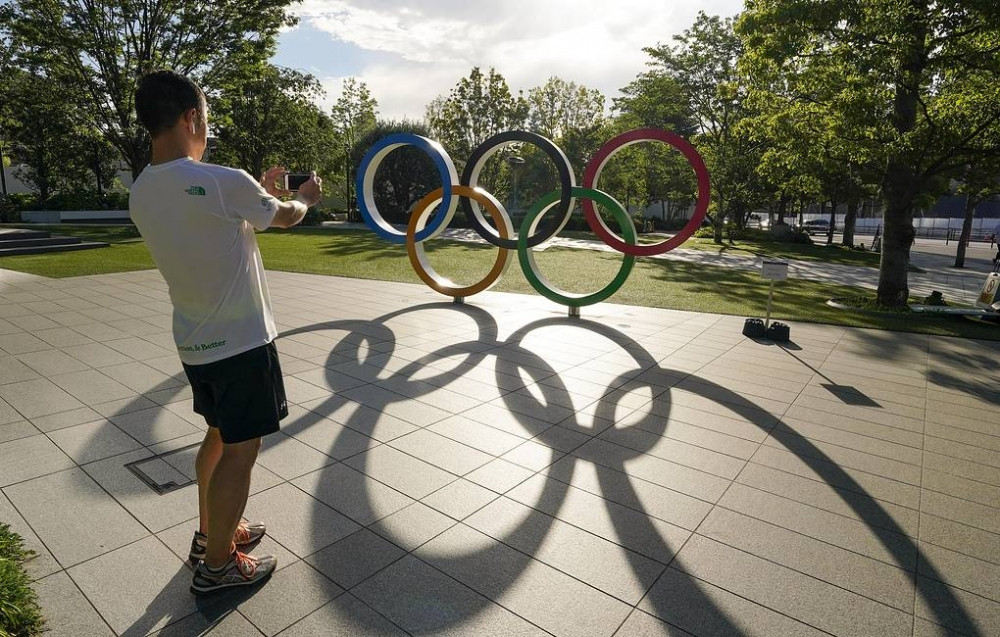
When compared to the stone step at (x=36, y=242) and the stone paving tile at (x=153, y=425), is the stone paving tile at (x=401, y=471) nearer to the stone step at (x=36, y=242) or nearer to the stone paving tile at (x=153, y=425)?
the stone paving tile at (x=153, y=425)

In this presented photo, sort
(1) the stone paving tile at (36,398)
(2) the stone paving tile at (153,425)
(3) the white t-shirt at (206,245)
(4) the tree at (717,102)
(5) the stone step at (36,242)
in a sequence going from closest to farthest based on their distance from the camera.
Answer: (3) the white t-shirt at (206,245)
(2) the stone paving tile at (153,425)
(1) the stone paving tile at (36,398)
(5) the stone step at (36,242)
(4) the tree at (717,102)

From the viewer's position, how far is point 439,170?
10.5 m

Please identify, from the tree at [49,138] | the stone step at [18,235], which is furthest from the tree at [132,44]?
the stone step at [18,235]

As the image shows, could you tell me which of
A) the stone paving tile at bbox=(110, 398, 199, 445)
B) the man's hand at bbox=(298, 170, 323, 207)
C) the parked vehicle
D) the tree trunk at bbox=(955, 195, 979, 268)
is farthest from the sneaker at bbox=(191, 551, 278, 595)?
the parked vehicle

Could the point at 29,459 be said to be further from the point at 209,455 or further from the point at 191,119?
the point at 191,119

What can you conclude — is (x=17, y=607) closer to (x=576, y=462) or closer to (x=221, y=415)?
(x=221, y=415)

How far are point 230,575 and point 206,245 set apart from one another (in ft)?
5.54

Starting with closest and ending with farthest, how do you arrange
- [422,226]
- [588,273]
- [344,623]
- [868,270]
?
[344,623] < [422,226] < [588,273] < [868,270]

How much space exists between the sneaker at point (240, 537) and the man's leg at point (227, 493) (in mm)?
132

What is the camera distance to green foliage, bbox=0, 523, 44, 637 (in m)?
2.46

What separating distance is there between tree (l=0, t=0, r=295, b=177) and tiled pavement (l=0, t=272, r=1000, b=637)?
67.2 ft

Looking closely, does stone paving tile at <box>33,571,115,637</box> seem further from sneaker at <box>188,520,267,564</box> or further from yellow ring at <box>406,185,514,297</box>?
yellow ring at <box>406,185,514,297</box>

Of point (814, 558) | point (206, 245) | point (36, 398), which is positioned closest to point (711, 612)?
point (814, 558)

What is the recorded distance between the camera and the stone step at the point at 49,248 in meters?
17.4
